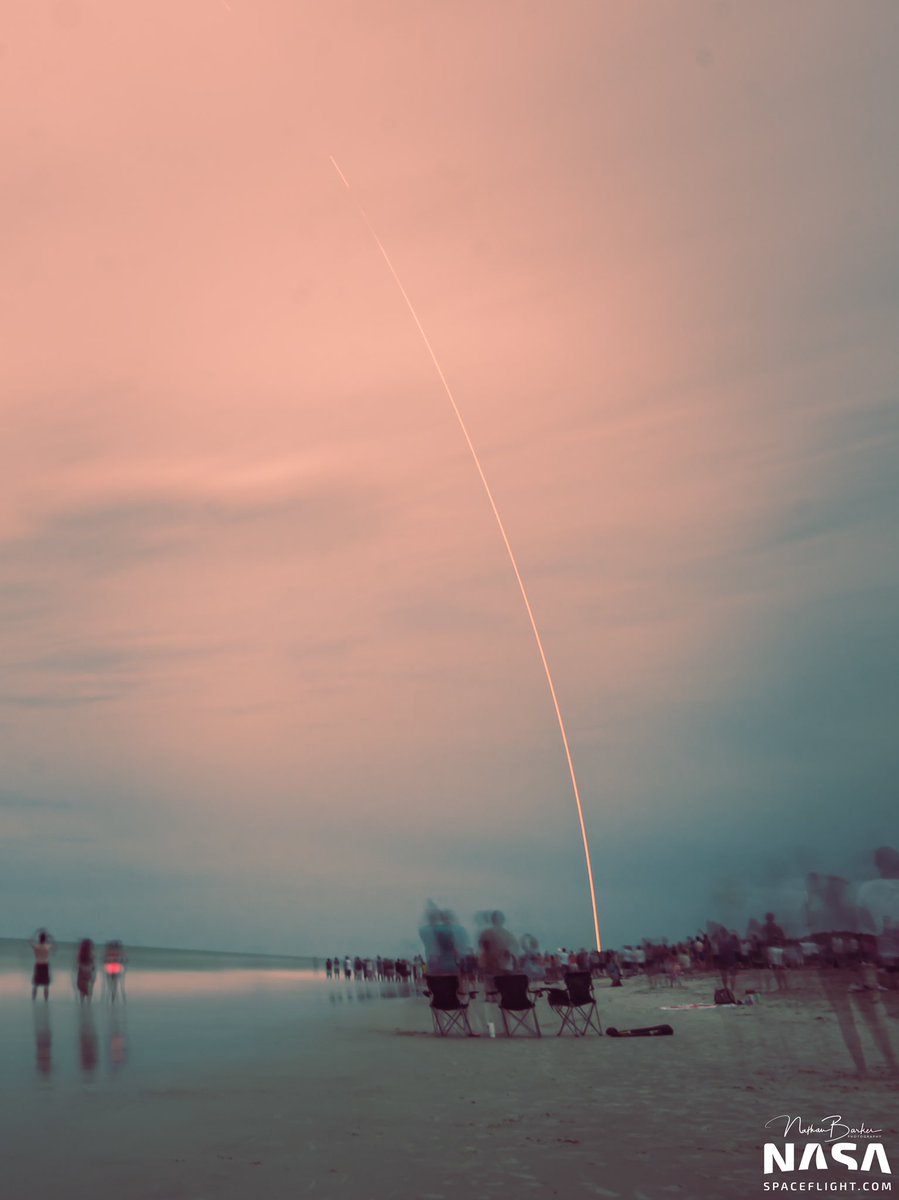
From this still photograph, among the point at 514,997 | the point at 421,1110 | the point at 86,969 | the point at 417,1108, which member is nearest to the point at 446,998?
the point at 514,997

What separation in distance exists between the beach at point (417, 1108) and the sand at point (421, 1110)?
27mm

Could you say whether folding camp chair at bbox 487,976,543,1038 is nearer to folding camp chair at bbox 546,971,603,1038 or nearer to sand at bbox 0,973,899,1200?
folding camp chair at bbox 546,971,603,1038

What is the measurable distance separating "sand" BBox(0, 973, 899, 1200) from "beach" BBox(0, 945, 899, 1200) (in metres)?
0.03

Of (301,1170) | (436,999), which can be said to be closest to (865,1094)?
(301,1170)

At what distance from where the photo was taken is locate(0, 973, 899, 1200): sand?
23.4ft

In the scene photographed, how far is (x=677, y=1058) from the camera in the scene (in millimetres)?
13961

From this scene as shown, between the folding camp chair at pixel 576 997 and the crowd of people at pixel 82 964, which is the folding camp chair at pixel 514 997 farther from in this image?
the crowd of people at pixel 82 964

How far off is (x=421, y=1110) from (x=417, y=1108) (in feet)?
0.44

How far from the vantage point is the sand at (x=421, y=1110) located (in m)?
7.13

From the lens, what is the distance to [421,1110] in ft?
32.7

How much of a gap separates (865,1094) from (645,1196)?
15.3 feet

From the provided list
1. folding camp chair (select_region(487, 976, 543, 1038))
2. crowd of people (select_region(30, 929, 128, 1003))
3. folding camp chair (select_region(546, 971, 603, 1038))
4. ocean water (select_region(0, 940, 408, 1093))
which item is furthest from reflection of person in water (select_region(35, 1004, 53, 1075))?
folding camp chair (select_region(546, 971, 603, 1038))

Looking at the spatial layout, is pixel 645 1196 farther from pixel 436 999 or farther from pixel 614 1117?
pixel 436 999

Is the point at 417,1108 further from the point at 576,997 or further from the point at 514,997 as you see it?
the point at 576,997
